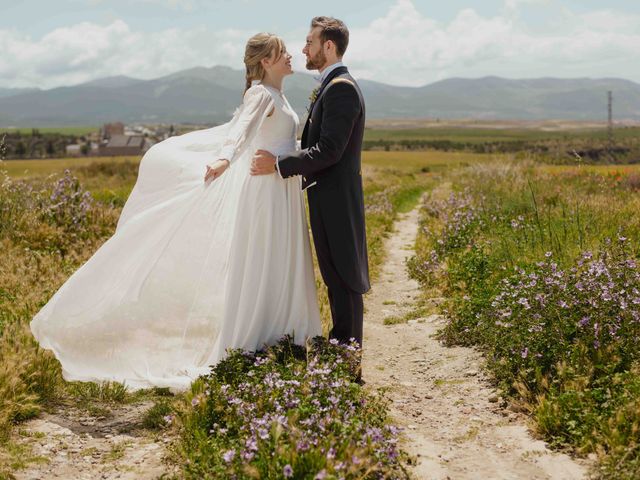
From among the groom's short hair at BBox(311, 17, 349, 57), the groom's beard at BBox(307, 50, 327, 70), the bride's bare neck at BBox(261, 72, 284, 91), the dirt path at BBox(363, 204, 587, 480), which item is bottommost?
the dirt path at BBox(363, 204, 587, 480)

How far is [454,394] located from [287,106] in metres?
2.93

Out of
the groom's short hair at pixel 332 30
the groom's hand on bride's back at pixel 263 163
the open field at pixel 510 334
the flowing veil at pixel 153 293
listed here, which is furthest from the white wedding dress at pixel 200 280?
the groom's short hair at pixel 332 30

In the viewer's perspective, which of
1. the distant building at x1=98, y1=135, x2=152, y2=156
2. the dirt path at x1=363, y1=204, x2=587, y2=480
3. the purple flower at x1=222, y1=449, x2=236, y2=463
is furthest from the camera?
the distant building at x1=98, y1=135, x2=152, y2=156

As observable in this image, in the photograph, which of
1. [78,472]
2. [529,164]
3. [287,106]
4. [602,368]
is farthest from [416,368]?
[529,164]

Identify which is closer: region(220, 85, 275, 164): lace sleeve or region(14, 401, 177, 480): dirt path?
region(14, 401, 177, 480): dirt path

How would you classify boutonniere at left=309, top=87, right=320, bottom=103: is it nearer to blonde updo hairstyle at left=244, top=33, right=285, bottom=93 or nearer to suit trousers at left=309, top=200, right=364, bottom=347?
blonde updo hairstyle at left=244, top=33, right=285, bottom=93

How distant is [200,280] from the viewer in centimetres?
586

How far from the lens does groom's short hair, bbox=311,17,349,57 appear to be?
18.5ft

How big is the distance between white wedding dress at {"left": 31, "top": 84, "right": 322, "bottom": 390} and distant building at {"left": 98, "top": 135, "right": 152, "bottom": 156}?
101 m

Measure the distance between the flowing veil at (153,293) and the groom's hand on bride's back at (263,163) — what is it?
0.63 ft

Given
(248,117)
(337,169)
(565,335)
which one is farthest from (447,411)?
(248,117)

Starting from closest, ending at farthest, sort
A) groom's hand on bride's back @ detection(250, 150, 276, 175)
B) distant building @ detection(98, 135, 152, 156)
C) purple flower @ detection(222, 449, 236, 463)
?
purple flower @ detection(222, 449, 236, 463)
groom's hand on bride's back @ detection(250, 150, 276, 175)
distant building @ detection(98, 135, 152, 156)

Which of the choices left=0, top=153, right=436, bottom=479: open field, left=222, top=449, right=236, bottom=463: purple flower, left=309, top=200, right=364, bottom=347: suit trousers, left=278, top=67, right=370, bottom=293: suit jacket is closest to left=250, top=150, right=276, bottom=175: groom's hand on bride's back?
left=278, top=67, right=370, bottom=293: suit jacket

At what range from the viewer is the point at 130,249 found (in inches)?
235
